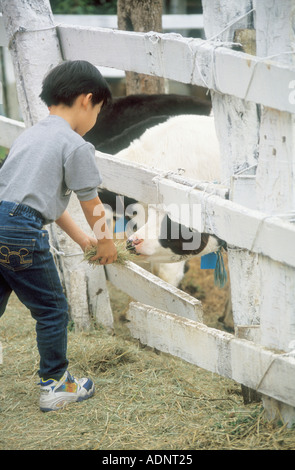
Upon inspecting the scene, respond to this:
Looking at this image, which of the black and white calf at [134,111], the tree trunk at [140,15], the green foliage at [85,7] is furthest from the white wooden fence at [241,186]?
the green foliage at [85,7]

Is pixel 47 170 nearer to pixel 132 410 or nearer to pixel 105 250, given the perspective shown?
pixel 105 250

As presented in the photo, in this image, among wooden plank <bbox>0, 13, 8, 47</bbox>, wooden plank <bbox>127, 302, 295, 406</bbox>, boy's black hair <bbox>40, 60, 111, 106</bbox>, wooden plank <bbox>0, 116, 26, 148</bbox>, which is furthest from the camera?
wooden plank <bbox>0, 116, 26, 148</bbox>

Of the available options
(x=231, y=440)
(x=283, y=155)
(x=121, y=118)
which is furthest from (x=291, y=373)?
(x=121, y=118)

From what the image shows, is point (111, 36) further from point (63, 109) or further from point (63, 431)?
point (63, 431)

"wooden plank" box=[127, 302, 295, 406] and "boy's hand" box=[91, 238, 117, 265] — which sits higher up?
"boy's hand" box=[91, 238, 117, 265]

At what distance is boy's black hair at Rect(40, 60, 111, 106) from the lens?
8.71 feet

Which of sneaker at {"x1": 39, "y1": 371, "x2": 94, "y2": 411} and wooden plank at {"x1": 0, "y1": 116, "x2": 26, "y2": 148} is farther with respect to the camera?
wooden plank at {"x1": 0, "y1": 116, "x2": 26, "y2": 148}

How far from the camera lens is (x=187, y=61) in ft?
8.32

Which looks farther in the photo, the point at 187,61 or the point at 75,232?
the point at 75,232

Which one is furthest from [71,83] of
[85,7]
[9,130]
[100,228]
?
[85,7]

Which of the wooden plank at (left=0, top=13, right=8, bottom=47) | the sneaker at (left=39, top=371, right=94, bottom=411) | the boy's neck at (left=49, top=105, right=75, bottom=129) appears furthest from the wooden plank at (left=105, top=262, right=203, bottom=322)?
the wooden plank at (left=0, top=13, right=8, bottom=47)

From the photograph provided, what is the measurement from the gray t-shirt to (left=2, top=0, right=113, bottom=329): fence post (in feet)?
3.36

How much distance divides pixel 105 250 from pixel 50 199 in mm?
373

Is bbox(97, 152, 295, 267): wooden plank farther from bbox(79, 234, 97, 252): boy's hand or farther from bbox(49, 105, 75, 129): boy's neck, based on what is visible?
bbox(49, 105, 75, 129): boy's neck
